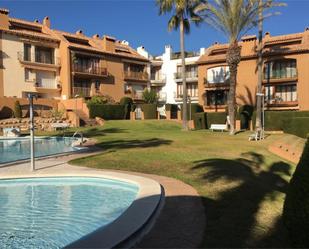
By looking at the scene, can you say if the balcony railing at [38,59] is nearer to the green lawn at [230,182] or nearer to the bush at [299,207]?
the green lawn at [230,182]

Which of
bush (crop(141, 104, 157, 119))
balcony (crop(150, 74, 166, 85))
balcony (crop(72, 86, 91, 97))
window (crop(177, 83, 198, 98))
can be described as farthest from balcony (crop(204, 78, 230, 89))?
balcony (crop(72, 86, 91, 97))

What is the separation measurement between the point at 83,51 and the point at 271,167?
1492 inches

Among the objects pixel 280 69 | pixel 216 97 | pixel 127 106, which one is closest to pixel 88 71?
→ pixel 127 106

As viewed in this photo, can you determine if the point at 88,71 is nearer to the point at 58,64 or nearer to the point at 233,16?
the point at 58,64

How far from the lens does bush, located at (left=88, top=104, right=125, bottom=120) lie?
4091cm

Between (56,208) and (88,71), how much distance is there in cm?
4269

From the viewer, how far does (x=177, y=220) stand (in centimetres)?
681

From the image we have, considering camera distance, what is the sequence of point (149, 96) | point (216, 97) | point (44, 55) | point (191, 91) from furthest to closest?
point (191, 91) < point (149, 96) < point (216, 97) < point (44, 55)

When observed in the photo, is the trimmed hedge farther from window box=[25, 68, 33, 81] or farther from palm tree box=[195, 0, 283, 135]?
window box=[25, 68, 33, 81]

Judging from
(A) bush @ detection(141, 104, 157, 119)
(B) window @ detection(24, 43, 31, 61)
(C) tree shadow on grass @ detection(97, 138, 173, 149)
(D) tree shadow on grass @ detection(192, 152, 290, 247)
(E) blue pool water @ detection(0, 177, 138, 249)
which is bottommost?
(E) blue pool water @ detection(0, 177, 138, 249)

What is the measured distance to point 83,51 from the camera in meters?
49.1

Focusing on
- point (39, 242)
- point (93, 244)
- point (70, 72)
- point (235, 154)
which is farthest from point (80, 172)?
point (70, 72)

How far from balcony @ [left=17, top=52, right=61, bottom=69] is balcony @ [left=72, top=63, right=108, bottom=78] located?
7.16ft

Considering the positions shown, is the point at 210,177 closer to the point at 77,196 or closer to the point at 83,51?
the point at 77,196
